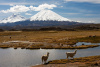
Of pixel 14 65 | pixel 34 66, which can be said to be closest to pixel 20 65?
pixel 14 65

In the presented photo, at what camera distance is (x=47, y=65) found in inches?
1086

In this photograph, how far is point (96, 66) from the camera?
25.1 m

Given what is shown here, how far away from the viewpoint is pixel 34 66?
27.6 m

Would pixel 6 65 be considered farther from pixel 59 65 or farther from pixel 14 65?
pixel 59 65

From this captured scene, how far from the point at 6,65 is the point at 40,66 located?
23.1 ft

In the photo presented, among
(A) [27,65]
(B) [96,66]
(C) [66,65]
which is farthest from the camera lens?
(A) [27,65]

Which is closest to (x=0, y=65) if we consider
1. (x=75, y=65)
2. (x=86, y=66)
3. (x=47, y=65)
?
(x=47, y=65)

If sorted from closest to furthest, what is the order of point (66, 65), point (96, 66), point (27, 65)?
1. point (96, 66)
2. point (66, 65)
3. point (27, 65)

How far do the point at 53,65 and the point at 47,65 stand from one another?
3.50 ft

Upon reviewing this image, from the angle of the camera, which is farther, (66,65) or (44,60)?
(44,60)

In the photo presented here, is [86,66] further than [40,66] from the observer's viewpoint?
No

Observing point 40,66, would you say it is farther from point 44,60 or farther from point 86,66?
point 86,66

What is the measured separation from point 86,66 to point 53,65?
5.67 meters

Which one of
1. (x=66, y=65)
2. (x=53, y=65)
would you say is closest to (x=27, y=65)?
(x=53, y=65)
